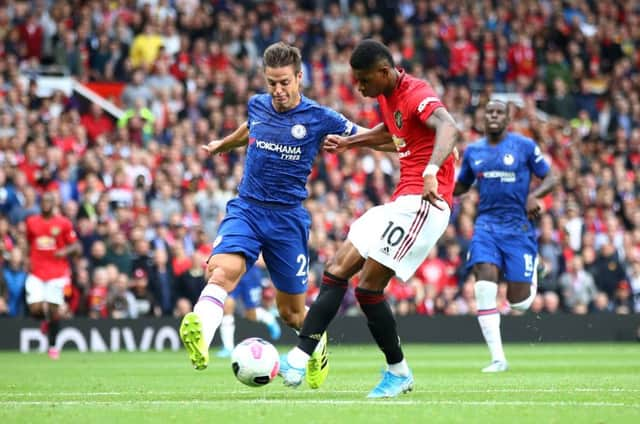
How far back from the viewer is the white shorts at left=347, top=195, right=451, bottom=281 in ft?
32.4

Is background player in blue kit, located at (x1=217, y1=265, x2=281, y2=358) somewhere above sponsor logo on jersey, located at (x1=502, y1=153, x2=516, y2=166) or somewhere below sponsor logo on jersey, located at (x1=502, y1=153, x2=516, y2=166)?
below

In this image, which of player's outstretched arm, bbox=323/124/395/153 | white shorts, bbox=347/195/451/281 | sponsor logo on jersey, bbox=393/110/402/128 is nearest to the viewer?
white shorts, bbox=347/195/451/281

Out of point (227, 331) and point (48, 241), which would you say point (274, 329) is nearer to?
point (227, 331)

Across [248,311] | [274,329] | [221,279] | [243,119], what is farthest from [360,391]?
[243,119]

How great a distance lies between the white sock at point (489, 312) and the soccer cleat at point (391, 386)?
174 inches

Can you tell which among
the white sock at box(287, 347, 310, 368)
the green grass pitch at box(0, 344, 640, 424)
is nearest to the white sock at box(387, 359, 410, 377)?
the green grass pitch at box(0, 344, 640, 424)

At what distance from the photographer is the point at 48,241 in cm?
1919

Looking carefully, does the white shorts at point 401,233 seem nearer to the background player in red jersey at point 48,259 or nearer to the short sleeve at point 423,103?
the short sleeve at point 423,103

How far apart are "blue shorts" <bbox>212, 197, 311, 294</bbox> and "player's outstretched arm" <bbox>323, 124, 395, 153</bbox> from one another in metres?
0.65

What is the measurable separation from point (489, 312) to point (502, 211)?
120 cm

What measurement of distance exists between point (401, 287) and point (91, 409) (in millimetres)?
14608

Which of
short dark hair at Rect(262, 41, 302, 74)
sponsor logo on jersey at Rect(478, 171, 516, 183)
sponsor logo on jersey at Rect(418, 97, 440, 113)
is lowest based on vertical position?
sponsor logo on jersey at Rect(478, 171, 516, 183)

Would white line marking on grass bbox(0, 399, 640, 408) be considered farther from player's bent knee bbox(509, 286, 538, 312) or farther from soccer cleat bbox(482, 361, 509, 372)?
player's bent knee bbox(509, 286, 538, 312)

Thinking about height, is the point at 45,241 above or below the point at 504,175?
below
